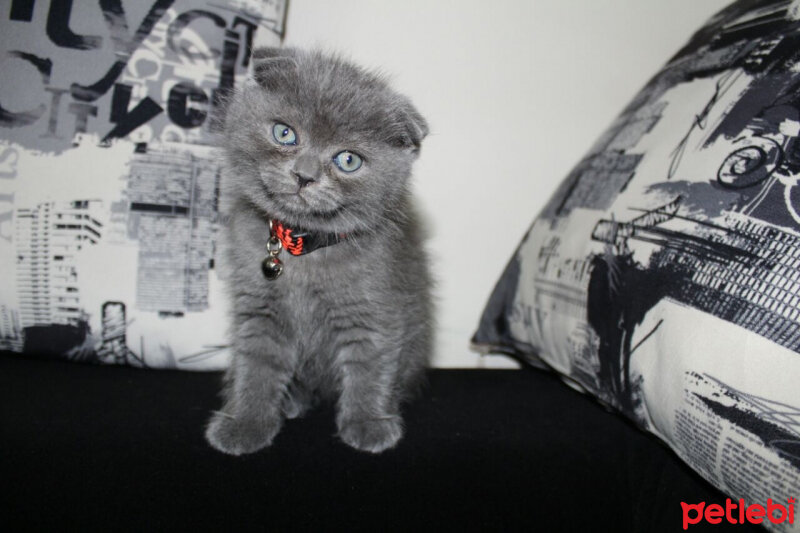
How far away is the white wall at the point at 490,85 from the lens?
141 cm

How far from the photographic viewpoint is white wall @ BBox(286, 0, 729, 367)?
1412mm

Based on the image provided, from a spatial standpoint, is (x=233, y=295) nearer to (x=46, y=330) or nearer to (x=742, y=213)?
(x=46, y=330)

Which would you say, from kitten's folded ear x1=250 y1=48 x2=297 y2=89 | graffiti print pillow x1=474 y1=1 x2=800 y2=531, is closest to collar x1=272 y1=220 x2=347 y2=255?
kitten's folded ear x1=250 y1=48 x2=297 y2=89

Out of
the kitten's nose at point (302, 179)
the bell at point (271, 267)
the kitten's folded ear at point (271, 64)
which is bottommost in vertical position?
the bell at point (271, 267)

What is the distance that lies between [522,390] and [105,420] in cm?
82

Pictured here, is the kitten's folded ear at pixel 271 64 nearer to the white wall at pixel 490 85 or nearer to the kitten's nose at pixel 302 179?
the kitten's nose at pixel 302 179

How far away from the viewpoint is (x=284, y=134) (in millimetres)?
915

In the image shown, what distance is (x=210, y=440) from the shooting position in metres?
0.96

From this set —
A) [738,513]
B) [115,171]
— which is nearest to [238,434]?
[115,171]

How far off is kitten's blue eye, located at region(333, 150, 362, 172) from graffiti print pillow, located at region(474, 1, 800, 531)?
44 cm

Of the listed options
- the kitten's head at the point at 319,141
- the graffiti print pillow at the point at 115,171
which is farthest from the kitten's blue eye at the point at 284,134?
the graffiti print pillow at the point at 115,171

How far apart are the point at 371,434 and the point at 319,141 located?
1.60 feet

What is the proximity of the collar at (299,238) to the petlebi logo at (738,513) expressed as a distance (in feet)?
2.23

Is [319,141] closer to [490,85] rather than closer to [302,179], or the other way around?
[302,179]
